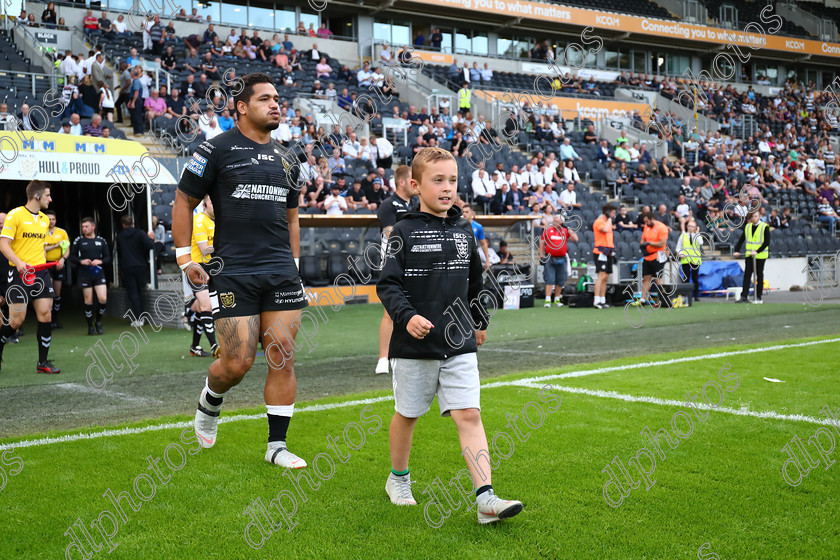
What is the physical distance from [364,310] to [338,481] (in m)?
12.3

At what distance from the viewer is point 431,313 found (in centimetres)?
365

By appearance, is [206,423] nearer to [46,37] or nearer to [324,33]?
[46,37]

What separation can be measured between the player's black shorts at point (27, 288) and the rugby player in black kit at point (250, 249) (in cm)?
482

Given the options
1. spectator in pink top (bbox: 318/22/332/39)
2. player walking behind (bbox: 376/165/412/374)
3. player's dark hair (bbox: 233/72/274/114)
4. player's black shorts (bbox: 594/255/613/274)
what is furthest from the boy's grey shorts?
spectator in pink top (bbox: 318/22/332/39)

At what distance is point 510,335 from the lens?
1178 cm

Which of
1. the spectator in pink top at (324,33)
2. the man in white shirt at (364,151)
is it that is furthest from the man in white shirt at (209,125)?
the spectator in pink top at (324,33)

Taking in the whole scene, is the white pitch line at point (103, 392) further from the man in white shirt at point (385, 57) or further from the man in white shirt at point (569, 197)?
the man in white shirt at point (385, 57)

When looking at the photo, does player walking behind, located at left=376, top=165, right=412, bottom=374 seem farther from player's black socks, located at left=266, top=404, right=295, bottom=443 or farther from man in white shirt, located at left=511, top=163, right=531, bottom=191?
man in white shirt, located at left=511, top=163, right=531, bottom=191

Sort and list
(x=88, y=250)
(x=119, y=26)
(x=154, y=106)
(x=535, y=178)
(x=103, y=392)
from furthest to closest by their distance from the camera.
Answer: (x=119, y=26), (x=535, y=178), (x=154, y=106), (x=88, y=250), (x=103, y=392)

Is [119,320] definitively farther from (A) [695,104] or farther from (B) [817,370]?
(A) [695,104]

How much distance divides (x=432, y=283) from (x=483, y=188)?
18691mm

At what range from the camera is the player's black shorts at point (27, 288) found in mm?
8430

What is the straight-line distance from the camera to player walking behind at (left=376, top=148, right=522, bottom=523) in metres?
3.61

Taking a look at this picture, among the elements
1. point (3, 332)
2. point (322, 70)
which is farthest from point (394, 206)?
point (322, 70)
